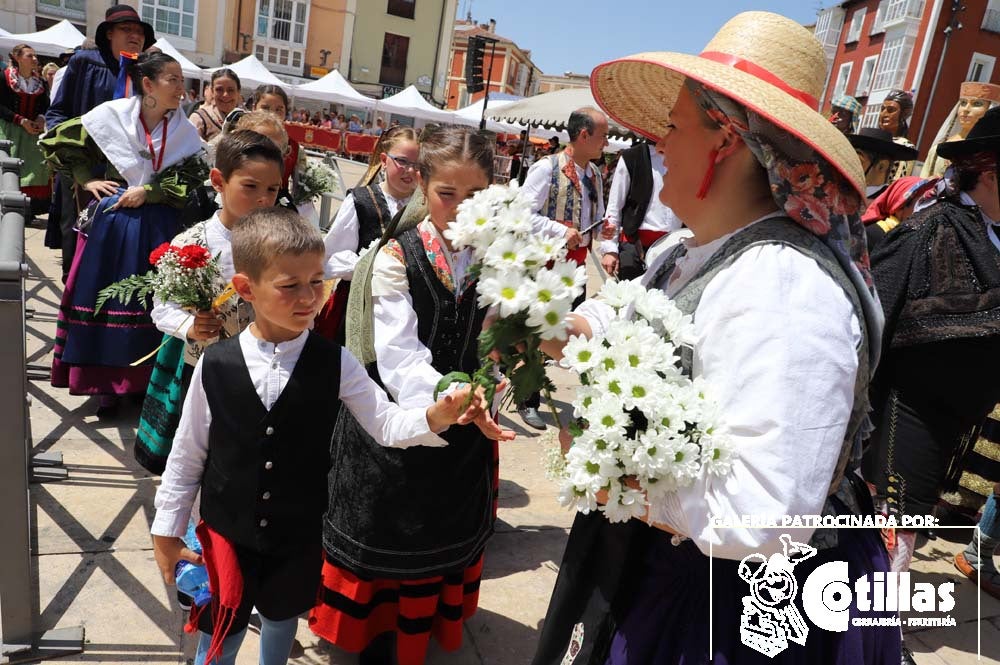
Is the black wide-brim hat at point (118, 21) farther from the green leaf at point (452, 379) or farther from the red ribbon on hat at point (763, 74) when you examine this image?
the red ribbon on hat at point (763, 74)

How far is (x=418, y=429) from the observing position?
2.09 meters

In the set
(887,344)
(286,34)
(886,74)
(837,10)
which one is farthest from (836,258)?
(837,10)

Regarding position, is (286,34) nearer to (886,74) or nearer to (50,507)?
(886,74)

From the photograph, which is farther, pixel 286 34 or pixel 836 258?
pixel 286 34

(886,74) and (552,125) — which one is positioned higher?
(886,74)

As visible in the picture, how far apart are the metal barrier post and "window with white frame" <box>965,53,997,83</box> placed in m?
39.5

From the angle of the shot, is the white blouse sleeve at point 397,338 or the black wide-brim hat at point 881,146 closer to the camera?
the white blouse sleeve at point 397,338

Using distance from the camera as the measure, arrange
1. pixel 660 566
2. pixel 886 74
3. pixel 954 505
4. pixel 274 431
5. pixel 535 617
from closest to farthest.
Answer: pixel 660 566, pixel 274 431, pixel 535 617, pixel 954 505, pixel 886 74

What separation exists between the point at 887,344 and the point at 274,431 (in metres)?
2.85

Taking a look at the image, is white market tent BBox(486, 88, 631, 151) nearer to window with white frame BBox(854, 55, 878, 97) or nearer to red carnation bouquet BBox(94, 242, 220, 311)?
red carnation bouquet BBox(94, 242, 220, 311)

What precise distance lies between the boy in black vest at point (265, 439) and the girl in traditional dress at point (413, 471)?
0.32 meters

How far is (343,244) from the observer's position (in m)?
3.68

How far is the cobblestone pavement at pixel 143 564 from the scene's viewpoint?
2678mm

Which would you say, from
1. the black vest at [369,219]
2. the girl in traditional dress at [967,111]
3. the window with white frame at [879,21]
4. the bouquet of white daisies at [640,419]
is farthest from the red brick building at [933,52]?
the bouquet of white daisies at [640,419]
